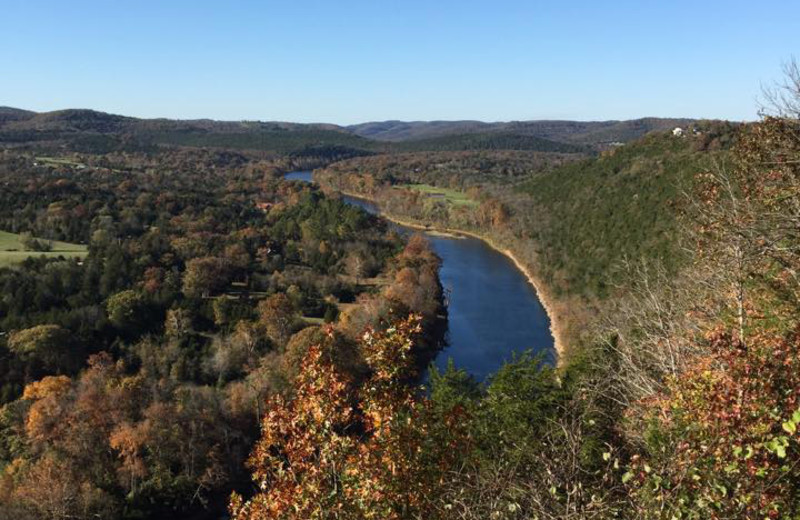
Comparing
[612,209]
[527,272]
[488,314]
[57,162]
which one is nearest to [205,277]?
[488,314]

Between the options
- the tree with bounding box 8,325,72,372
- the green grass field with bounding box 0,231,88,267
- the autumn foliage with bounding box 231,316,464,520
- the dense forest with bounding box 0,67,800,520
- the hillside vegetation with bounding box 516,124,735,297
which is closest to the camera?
the dense forest with bounding box 0,67,800,520

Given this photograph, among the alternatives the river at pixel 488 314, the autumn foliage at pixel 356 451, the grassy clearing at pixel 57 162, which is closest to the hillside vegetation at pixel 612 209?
the river at pixel 488 314

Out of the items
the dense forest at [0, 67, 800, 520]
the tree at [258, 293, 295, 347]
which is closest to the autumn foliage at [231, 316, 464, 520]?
the dense forest at [0, 67, 800, 520]

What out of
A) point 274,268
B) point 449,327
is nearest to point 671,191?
point 449,327

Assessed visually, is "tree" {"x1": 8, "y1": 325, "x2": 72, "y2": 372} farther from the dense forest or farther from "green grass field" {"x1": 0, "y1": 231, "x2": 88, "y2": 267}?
"green grass field" {"x1": 0, "y1": 231, "x2": 88, "y2": 267}

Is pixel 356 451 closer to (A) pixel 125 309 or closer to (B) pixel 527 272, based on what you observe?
(A) pixel 125 309

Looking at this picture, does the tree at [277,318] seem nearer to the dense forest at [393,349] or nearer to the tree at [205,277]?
the dense forest at [393,349]
